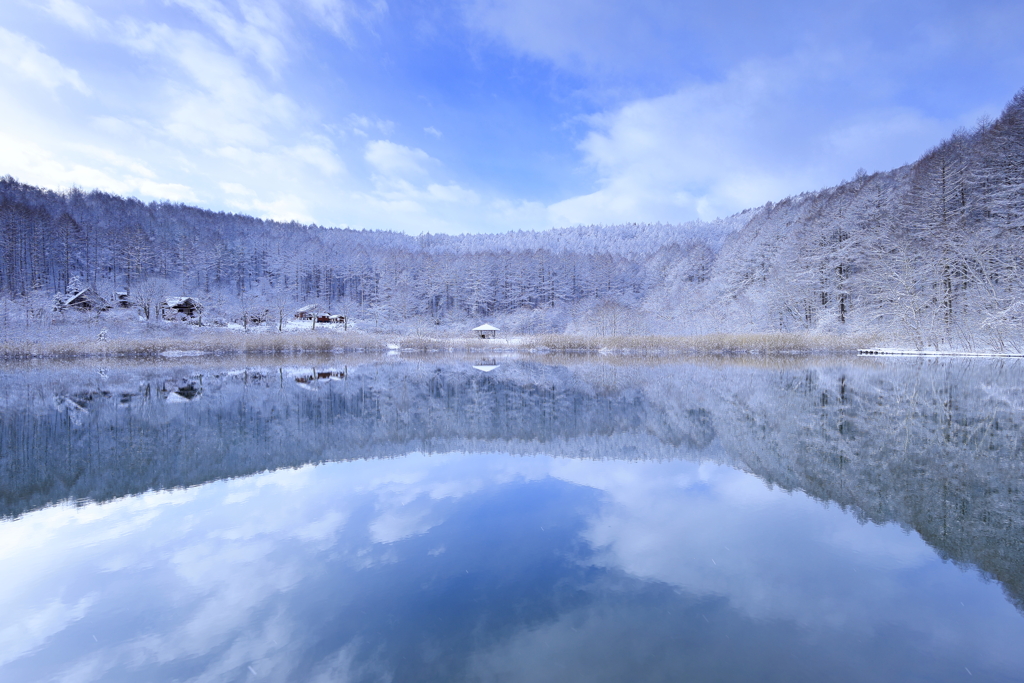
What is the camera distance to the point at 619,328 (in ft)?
168

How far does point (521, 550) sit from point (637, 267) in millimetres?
86442

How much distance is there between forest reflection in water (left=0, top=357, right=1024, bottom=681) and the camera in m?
2.95

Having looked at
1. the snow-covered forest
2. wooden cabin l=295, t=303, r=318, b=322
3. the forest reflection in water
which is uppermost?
the snow-covered forest

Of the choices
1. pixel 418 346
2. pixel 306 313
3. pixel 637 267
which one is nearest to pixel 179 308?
pixel 306 313

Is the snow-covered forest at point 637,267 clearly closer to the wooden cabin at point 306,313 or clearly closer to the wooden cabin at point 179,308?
the wooden cabin at point 179,308

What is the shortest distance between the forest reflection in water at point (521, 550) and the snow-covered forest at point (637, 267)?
25661 millimetres

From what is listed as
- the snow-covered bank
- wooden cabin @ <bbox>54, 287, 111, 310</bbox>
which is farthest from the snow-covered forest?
the snow-covered bank

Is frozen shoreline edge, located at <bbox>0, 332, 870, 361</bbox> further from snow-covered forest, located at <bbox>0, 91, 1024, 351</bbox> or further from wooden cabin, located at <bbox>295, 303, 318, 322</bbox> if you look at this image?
wooden cabin, located at <bbox>295, 303, 318, 322</bbox>

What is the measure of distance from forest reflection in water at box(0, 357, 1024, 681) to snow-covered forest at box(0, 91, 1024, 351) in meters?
25.7

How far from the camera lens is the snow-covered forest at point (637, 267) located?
29594mm

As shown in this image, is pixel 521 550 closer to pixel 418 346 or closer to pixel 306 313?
pixel 418 346

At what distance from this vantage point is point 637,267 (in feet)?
285

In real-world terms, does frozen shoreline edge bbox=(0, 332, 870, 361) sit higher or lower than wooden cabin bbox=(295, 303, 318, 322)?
lower

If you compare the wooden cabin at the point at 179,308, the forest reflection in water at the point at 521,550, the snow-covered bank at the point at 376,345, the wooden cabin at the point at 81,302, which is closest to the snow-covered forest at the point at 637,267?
the wooden cabin at the point at 179,308
